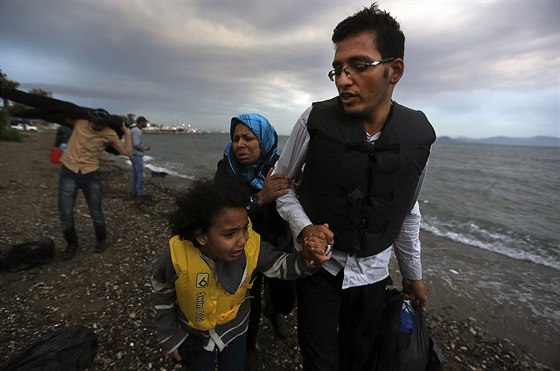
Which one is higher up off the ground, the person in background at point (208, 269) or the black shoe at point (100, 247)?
the person in background at point (208, 269)

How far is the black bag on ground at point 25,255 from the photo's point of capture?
14.6ft

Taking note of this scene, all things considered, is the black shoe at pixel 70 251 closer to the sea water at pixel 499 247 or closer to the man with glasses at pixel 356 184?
the man with glasses at pixel 356 184

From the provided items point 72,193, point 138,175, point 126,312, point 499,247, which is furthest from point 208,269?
point 499,247

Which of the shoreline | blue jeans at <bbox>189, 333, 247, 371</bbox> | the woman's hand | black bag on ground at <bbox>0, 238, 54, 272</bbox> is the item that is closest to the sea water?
the shoreline

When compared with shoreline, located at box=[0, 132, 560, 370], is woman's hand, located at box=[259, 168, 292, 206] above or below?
above

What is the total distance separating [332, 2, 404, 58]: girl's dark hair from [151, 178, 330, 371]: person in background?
1324 mm

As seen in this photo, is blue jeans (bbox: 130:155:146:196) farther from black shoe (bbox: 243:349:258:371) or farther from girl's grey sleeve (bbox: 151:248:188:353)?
girl's grey sleeve (bbox: 151:248:188:353)

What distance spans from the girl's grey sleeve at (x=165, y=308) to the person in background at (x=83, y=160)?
13.0ft

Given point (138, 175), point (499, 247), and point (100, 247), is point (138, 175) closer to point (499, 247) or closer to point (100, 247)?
point (100, 247)

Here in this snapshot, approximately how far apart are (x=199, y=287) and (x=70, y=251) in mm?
4773

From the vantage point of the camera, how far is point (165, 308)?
201 cm

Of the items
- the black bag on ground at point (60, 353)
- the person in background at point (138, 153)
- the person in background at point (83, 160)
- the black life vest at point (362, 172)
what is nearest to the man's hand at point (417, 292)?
the black life vest at point (362, 172)

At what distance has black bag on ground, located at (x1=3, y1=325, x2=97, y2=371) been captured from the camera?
2.53 m

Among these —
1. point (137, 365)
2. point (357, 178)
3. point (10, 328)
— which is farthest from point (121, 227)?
point (357, 178)
